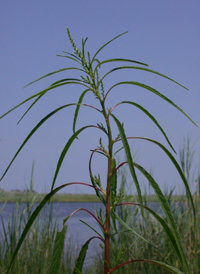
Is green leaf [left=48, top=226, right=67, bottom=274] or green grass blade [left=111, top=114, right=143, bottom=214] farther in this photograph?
green leaf [left=48, top=226, right=67, bottom=274]

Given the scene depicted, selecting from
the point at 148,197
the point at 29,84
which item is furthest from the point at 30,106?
the point at 148,197

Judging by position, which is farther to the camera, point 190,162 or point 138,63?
point 190,162

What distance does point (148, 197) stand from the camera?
2607 mm

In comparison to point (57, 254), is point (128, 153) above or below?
above

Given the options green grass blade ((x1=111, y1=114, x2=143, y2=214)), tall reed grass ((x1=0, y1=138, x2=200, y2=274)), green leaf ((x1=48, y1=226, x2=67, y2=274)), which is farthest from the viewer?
tall reed grass ((x1=0, y1=138, x2=200, y2=274))

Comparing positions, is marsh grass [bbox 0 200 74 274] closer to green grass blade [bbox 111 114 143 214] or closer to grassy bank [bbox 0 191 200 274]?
grassy bank [bbox 0 191 200 274]

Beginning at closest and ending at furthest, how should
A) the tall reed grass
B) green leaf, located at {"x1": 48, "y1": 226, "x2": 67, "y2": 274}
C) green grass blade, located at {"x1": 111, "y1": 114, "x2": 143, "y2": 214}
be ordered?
green grass blade, located at {"x1": 111, "y1": 114, "x2": 143, "y2": 214} < green leaf, located at {"x1": 48, "y1": 226, "x2": 67, "y2": 274} < the tall reed grass

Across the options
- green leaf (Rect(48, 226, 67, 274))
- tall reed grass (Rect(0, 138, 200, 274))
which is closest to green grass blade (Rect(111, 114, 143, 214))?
green leaf (Rect(48, 226, 67, 274))

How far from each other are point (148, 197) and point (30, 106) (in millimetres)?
1796

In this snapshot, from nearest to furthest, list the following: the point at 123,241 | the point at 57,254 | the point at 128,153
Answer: the point at 128,153 < the point at 57,254 < the point at 123,241

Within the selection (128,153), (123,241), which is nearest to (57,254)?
(128,153)

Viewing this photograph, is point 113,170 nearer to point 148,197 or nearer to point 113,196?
point 113,196

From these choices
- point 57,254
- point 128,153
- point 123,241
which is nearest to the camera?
point 128,153

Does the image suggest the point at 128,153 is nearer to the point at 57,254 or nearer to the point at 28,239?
the point at 57,254
